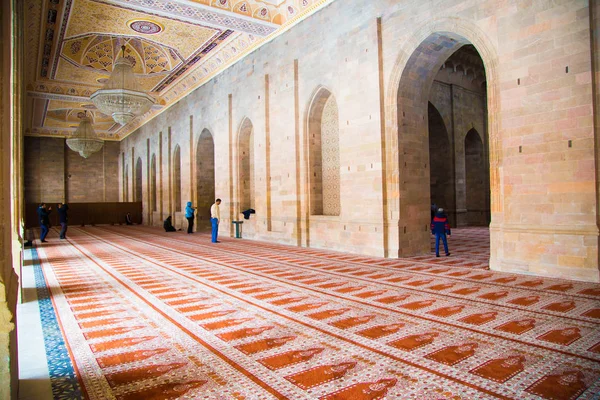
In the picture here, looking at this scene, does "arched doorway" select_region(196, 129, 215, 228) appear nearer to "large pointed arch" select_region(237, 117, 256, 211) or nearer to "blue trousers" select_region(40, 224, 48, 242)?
"large pointed arch" select_region(237, 117, 256, 211)

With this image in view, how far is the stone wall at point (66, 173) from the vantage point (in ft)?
79.6

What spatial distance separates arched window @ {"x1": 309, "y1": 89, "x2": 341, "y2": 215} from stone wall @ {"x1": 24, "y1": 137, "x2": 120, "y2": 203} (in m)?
21.1

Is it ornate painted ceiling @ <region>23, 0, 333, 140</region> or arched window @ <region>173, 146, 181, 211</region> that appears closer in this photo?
ornate painted ceiling @ <region>23, 0, 333, 140</region>

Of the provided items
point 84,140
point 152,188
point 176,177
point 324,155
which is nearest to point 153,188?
point 152,188

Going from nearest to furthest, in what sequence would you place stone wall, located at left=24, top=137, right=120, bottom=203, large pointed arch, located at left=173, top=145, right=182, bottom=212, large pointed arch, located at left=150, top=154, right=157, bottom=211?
large pointed arch, located at left=173, top=145, right=182, bottom=212 → large pointed arch, located at left=150, top=154, right=157, bottom=211 → stone wall, located at left=24, top=137, right=120, bottom=203

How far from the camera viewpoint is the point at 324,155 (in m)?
9.63

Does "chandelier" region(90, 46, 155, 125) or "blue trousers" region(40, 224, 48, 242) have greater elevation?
"chandelier" region(90, 46, 155, 125)

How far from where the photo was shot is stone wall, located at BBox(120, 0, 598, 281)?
4992mm

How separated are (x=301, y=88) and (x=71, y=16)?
19.9 feet

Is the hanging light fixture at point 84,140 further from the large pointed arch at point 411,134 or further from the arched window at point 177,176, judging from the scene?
the large pointed arch at point 411,134

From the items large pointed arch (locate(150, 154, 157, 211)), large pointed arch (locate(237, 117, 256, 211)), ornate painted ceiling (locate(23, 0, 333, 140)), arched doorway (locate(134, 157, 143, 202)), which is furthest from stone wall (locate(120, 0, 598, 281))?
arched doorway (locate(134, 157, 143, 202))

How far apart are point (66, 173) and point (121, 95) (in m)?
17.2

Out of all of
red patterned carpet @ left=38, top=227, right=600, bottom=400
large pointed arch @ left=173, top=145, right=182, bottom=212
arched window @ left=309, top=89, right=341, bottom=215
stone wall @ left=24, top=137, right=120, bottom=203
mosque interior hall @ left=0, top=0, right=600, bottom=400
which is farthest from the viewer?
stone wall @ left=24, top=137, right=120, bottom=203

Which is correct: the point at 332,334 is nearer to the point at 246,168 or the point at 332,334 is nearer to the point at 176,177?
A: the point at 246,168
